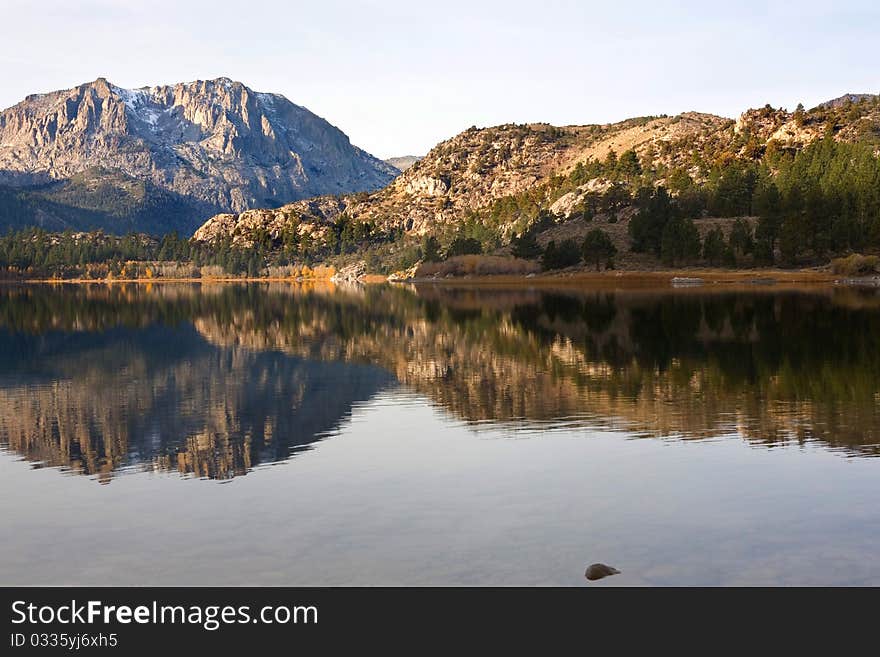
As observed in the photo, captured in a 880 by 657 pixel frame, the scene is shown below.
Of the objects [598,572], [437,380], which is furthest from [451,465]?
[437,380]

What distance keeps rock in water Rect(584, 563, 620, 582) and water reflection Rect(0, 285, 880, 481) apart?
14.0 meters

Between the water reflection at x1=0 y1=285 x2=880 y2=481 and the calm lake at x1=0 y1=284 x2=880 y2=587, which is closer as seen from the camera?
the calm lake at x1=0 y1=284 x2=880 y2=587

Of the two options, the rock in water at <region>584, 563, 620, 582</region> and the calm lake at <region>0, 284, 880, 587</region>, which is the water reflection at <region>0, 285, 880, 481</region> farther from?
the rock in water at <region>584, 563, 620, 582</region>

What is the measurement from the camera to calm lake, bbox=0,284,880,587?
19500mm

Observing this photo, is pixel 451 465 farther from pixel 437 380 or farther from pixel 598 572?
pixel 437 380

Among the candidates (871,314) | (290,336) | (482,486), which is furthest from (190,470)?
(871,314)

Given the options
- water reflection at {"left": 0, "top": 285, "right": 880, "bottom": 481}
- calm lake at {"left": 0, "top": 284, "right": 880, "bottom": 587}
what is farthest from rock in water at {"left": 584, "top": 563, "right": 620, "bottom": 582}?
water reflection at {"left": 0, "top": 285, "right": 880, "bottom": 481}

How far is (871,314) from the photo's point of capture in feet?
282

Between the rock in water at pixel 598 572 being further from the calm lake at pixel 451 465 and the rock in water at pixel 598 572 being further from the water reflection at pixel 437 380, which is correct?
the water reflection at pixel 437 380

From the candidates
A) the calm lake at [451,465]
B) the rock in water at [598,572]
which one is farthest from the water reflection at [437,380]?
the rock in water at [598,572]

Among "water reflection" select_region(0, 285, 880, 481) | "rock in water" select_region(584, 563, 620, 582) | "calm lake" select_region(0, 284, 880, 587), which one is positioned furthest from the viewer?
"water reflection" select_region(0, 285, 880, 481)

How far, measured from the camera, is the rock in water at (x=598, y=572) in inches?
716

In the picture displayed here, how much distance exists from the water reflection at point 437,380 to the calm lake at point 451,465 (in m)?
0.26
